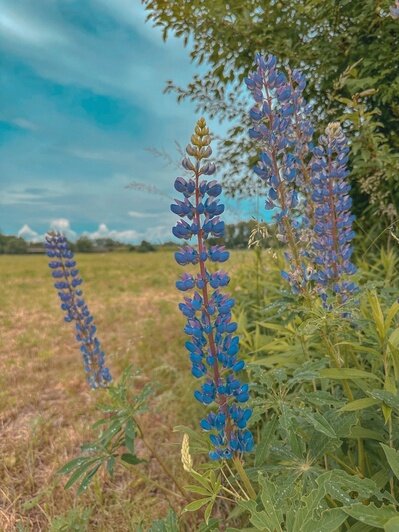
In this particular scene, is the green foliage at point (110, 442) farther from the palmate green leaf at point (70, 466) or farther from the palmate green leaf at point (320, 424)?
the palmate green leaf at point (320, 424)

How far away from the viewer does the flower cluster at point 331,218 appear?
6.82ft

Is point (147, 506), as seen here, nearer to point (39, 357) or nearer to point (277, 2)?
point (39, 357)

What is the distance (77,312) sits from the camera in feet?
10.3

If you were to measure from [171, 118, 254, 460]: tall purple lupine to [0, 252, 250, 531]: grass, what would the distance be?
703mm

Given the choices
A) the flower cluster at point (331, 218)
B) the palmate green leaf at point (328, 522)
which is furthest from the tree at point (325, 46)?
the palmate green leaf at point (328, 522)

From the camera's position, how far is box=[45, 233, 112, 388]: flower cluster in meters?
3.09

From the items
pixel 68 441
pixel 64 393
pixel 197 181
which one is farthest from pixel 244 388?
pixel 64 393

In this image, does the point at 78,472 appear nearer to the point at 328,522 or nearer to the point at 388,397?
the point at 328,522

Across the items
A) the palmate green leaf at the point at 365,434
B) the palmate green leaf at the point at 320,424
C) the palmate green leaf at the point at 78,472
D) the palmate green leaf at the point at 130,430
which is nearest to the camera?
the palmate green leaf at the point at 320,424

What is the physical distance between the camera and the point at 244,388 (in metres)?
1.47

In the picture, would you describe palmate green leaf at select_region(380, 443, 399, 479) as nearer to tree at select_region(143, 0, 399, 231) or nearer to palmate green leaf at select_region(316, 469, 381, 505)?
palmate green leaf at select_region(316, 469, 381, 505)

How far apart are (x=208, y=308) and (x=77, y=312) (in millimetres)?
1949

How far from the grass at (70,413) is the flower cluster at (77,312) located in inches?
17.3

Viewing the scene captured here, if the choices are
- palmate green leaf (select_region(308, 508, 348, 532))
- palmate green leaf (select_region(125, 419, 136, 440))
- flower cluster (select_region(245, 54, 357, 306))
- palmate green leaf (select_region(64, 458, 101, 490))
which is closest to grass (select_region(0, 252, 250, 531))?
palmate green leaf (select_region(125, 419, 136, 440))
